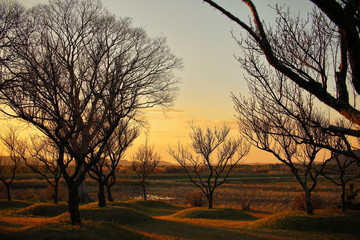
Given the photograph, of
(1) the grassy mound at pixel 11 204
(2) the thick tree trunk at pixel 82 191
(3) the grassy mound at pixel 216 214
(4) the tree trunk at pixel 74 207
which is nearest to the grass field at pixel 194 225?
(3) the grassy mound at pixel 216 214

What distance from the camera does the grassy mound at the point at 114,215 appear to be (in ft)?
59.6

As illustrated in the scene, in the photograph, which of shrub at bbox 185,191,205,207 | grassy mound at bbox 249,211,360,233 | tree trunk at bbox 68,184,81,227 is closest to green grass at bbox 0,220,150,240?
tree trunk at bbox 68,184,81,227

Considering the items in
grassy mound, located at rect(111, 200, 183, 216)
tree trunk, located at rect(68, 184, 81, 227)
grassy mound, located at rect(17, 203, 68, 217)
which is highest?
tree trunk, located at rect(68, 184, 81, 227)

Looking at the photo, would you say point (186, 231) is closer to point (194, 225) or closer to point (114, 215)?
point (194, 225)

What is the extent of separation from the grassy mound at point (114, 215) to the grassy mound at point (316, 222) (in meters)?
6.15

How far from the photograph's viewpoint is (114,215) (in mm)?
18953

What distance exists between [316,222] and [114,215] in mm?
10389

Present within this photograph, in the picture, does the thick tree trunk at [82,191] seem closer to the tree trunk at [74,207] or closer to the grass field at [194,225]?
the grass field at [194,225]

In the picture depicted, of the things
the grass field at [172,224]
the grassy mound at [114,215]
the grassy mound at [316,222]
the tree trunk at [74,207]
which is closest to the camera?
the grass field at [172,224]

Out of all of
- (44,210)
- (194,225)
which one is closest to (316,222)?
(194,225)

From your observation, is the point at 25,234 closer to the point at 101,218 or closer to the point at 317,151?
the point at 101,218

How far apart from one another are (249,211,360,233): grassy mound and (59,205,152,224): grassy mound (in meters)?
6.15

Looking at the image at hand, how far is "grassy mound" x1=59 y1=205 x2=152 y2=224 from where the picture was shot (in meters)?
18.2

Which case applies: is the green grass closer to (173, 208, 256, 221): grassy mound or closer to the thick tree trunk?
(173, 208, 256, 221): grassy mound
